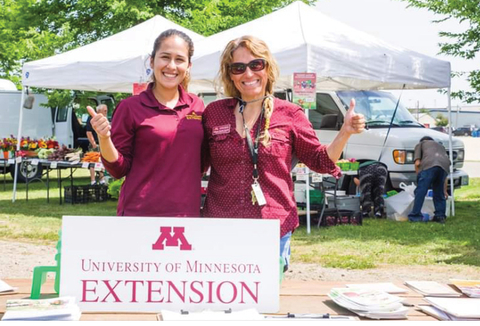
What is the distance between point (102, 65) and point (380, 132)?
4691 mm

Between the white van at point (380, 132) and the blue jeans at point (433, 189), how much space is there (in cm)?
98

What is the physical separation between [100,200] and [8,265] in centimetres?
608

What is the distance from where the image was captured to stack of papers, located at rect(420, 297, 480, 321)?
2.46 meters

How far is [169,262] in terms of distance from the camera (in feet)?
8.27

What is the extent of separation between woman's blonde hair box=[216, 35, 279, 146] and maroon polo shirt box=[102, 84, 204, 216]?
9.1 inches

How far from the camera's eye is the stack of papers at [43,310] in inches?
90.9

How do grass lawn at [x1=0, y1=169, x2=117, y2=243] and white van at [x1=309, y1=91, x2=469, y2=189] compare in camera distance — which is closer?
grass lawn at [x1=0, y1=169, x2=117, y2=243]

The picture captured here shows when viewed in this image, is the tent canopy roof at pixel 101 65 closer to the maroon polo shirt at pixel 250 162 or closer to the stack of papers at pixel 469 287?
the maroon polo shirt at pixel 250 162

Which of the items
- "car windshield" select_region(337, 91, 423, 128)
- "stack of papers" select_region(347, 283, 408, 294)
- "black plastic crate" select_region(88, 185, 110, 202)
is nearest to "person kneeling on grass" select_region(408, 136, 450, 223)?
"car windshield" select_region(337, 91, 423, 128)

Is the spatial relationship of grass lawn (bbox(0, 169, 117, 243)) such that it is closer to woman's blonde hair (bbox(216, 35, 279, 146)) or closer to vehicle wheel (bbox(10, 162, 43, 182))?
vehicle wheel (bbox(10, 162, 43, 182))

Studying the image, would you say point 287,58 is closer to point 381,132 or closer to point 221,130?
point 381,132

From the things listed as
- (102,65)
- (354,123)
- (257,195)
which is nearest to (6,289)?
(257,195)

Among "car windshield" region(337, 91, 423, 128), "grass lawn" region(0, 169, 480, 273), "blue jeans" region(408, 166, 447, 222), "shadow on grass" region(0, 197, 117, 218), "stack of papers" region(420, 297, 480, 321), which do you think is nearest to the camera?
"stack of papers" region(420, 297, 480, 321)

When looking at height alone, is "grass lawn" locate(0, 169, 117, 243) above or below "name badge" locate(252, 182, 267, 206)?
below
